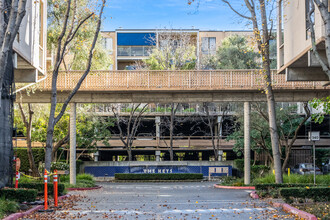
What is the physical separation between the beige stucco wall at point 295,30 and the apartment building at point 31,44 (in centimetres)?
1099

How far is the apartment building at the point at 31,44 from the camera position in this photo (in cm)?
2138

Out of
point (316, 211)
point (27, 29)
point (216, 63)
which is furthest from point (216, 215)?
point (216, 63)

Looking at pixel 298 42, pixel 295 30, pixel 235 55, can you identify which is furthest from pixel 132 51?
pixel 298 42

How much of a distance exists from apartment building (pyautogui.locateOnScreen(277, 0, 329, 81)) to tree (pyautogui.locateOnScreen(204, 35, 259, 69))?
23140 millimetres

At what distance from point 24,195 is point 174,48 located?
39.2 m

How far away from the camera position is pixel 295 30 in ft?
71.3

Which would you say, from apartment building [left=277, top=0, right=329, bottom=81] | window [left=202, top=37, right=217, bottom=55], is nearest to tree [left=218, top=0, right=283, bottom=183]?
apartment building [left=277, top=0, right=329, bottom=81]

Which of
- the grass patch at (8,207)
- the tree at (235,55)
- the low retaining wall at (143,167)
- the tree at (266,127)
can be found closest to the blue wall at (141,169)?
the low retaining wall at (143,167)

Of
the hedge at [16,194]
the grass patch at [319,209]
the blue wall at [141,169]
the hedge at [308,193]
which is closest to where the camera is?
the grass patch at [319,209]

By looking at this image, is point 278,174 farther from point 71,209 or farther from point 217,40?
point 217,40

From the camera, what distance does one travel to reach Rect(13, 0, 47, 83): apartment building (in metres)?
21.4

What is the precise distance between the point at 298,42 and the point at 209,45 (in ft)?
143

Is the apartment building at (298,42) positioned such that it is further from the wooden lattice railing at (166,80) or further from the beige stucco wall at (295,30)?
the wooden lattice railing at (166,80)

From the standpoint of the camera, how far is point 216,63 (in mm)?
53219
